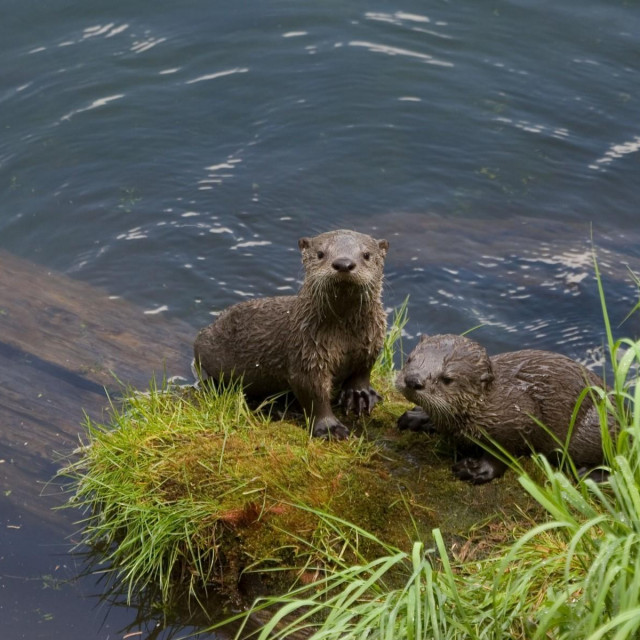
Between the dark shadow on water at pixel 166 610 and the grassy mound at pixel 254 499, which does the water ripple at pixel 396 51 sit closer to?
the grassy mound at pixel 254 499

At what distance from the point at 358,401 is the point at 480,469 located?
2.57 feet

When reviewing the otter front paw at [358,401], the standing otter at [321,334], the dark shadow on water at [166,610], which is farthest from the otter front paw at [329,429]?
the dark shadow on water at [166,610]

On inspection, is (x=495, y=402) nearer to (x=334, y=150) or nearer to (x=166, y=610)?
(x=166, y=610)

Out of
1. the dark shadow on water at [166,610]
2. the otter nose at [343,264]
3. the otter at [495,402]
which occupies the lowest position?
the dark shadow on water at [166,610]

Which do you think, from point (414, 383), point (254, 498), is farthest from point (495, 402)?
point (254, 498)

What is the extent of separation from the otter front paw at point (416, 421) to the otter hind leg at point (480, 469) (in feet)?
0.98

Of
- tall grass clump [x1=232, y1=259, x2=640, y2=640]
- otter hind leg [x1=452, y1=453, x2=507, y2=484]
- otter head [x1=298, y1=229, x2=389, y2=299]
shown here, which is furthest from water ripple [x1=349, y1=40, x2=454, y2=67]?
tall grass clump [x1=232, y1=259, x2=640, y2=640]

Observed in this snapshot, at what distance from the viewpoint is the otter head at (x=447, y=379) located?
4.44 m

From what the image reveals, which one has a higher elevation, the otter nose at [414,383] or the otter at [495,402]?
the otter nose at [414,383]

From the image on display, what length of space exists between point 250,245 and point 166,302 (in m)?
0.89

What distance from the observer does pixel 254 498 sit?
172 inches

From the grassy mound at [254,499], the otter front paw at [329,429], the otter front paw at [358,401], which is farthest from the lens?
the otter front paw at [358,401]

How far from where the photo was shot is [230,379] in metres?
5.21

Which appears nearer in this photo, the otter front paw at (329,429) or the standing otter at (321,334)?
the standing otter at (321,334)
